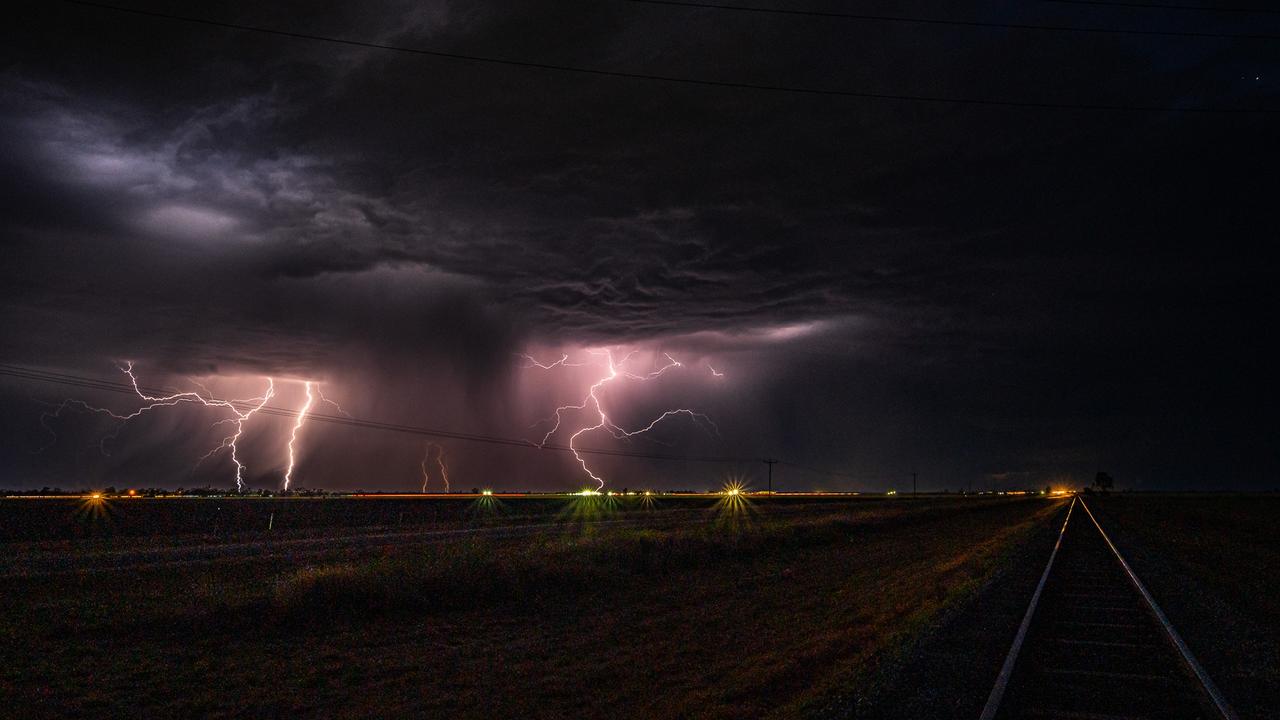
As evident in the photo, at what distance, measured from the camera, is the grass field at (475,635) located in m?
9.62

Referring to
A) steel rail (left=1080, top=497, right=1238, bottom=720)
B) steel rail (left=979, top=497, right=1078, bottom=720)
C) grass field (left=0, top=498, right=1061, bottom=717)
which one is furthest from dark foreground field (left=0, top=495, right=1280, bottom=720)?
steel rail (left=1080, top=497, right=1238, bottom=720)

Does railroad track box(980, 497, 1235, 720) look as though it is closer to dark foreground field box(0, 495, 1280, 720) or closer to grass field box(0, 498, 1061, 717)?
dark foreground field box(0, 495, 1280, 720)

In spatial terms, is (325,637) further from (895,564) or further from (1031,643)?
(895,564)

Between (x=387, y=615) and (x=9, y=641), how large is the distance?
6.30 meters

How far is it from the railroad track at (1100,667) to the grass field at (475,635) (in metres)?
1.69

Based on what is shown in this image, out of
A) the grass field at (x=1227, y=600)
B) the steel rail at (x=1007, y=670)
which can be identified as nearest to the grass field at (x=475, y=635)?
the steel rail at (x=1007, y=670)

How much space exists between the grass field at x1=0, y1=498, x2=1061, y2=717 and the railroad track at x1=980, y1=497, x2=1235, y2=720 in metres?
1.69

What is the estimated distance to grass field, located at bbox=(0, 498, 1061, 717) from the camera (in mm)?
9625

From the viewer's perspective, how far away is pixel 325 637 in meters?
13.5

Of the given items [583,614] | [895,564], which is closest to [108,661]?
[583,614]

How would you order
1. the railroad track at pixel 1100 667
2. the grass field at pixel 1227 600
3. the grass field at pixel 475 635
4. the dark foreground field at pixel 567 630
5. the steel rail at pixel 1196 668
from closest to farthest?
1. the steel rail at pixel 1196 668
2. the railroad track at pixel 1100 667
3. the grass field at pixel 1227 600
4. the dark foreground field at pixel 567 630
5. the grass field at pixel 475 635

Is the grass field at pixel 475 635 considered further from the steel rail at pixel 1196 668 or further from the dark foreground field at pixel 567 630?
the steel rail at pixel 1196 668

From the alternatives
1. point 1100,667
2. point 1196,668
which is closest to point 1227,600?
point 1196,668

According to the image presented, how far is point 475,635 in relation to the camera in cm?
1386
